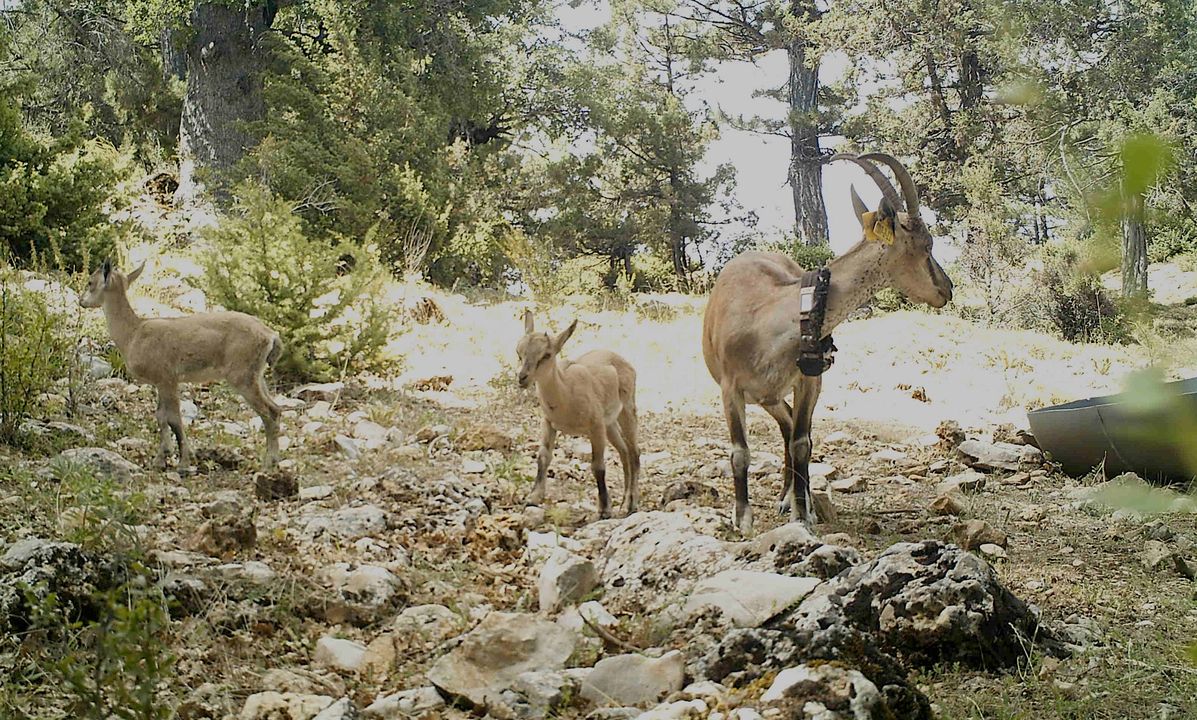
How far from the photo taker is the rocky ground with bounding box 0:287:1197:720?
2.91m

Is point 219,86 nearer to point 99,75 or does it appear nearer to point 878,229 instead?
point 99,75

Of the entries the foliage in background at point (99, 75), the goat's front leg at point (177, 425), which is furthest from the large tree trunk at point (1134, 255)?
the foliage in background at point (99, 75)

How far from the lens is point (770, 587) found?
3412 millimetres

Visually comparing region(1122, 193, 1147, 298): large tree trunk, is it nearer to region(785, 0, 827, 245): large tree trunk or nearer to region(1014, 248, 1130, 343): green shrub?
region(1014, 248, 1130, 343): green shrub

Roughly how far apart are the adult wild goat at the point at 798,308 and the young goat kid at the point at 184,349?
2627 mm

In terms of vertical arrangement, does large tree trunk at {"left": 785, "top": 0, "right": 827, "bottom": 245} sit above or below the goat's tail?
above

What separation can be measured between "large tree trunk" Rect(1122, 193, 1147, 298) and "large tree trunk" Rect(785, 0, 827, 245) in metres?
19.6

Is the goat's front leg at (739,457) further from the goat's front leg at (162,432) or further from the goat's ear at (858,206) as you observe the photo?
the goat's front leg at (162,432)

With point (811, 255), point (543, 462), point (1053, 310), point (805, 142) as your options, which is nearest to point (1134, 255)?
point (543, 462)

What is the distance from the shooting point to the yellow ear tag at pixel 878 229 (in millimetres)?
4934

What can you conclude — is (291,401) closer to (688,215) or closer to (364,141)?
(364,141)

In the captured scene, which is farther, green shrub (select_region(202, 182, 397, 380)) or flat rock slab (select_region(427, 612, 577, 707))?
green shrub (select_region(202, 182, 397, 380))

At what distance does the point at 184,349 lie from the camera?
19.3 ft

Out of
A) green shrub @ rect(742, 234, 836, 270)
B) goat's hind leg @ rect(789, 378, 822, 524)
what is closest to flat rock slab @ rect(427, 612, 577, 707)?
goat's hind leg @ rect(789, 378, 822, 524)
